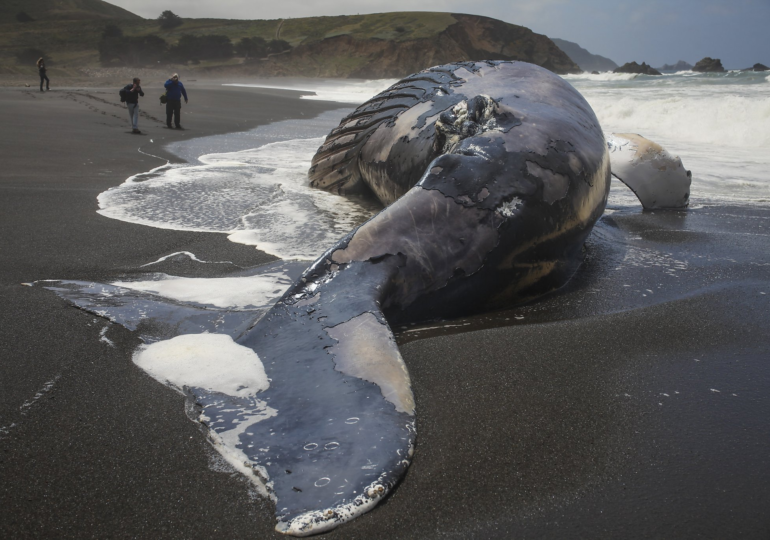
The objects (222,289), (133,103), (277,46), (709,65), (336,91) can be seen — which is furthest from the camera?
(277,46)

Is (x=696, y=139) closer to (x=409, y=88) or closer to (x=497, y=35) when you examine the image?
(x=409, y=88)

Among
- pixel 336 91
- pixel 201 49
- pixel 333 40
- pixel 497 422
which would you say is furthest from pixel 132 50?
pixel 497 422

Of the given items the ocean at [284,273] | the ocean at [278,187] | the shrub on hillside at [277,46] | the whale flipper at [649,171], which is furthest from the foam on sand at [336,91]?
the shrub on hillside at [277,46]

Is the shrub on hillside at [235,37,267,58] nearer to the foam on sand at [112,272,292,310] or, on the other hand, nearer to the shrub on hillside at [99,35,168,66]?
the shrub on hillside at [99,35,168,66]

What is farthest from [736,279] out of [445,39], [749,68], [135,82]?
[445,39]

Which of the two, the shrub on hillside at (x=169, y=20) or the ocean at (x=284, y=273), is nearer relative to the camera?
the ocean at (x=284, y=273)

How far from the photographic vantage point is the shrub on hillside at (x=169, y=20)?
77.6 m

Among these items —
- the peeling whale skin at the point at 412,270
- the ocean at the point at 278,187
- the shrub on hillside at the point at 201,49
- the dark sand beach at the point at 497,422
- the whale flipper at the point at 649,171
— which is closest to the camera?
the dark sand beach at the point at 497,422

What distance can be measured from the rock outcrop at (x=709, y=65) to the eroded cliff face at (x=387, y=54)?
1704cm

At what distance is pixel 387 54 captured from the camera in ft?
220

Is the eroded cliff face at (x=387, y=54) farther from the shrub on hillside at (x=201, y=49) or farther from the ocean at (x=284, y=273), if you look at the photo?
the ocean at (x=284, y=273)

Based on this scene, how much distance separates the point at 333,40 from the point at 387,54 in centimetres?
761

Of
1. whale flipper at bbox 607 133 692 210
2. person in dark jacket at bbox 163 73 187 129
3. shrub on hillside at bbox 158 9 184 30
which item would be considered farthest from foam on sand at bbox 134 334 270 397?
shrub on hillside at bbox 158 9 184 30

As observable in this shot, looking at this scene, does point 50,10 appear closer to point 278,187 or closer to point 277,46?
point 277,46
